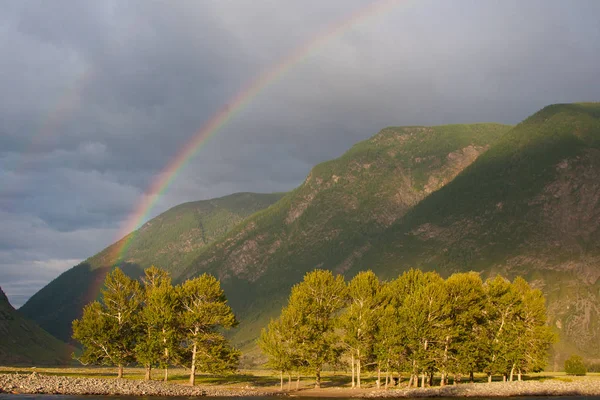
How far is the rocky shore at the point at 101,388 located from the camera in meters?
93.8

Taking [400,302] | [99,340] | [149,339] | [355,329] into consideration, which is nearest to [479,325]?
[400,302]

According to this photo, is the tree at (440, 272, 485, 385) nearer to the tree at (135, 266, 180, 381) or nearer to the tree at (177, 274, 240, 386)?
the tree at (177, 274, 240, 386)

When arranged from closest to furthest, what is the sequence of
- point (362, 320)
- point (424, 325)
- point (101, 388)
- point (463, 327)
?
point (101, 388) < point (424, 325) < point (362, 320) < point (463, 327)

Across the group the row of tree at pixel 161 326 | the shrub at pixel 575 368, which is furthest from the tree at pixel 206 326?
the shrub at pixel 575 368

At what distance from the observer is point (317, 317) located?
106812 millimetres

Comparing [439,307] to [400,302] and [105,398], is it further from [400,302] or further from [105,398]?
[105,398]

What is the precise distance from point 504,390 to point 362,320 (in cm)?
2695

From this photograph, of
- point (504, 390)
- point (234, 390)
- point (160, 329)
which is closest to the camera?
point (504, 390)

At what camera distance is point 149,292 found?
376 ft

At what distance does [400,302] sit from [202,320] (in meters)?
36.2

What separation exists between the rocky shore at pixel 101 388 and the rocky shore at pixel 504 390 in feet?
77.0

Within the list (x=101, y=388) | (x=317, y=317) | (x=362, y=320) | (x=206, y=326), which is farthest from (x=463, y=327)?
(x=101, y=388)

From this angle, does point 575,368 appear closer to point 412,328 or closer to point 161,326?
point 412,328

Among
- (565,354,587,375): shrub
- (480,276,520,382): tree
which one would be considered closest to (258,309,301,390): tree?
(480,276,520,382): tree
